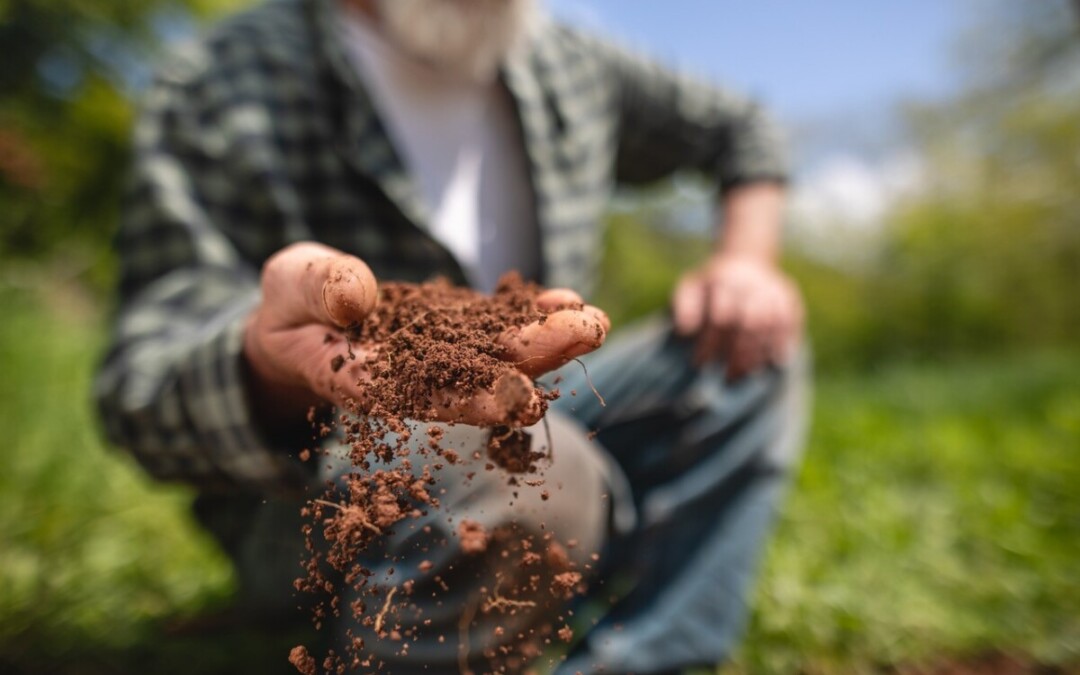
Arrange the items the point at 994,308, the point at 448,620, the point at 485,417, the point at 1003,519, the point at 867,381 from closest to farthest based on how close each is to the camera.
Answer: the point at 485,417, the point at 448,620, the point at 1003,519, the point at 867,381, the point at 994,308

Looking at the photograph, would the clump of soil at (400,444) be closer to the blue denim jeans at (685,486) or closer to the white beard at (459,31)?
the blue denim jeans at (685,486)

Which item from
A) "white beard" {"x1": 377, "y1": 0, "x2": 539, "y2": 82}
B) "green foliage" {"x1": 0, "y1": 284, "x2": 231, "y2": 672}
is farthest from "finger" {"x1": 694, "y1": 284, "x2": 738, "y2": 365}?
"green foliage" {"x1": 0, "y1": 284, "x2": 231, "y2": 672}

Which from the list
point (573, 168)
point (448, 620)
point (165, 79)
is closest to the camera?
point (448, 620)

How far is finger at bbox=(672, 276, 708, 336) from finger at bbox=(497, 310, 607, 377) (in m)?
0.92

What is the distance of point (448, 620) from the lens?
0.80m

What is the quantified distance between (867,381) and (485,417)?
565cm

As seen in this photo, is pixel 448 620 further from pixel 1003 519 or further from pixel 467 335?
pixel 1003 519

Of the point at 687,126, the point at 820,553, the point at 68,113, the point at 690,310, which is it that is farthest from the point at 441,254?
the point at 68,113

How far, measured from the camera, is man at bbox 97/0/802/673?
3.85ft

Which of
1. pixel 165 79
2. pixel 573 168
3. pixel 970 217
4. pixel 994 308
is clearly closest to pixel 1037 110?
pixel 970 217

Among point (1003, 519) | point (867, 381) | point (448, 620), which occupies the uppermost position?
point (448, 620)

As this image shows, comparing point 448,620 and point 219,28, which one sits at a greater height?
point 219,28

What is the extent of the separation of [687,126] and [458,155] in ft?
2.56

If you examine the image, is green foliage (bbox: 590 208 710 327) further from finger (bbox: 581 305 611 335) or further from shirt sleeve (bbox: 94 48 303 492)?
finger (bbox: 581 305 611 335)
